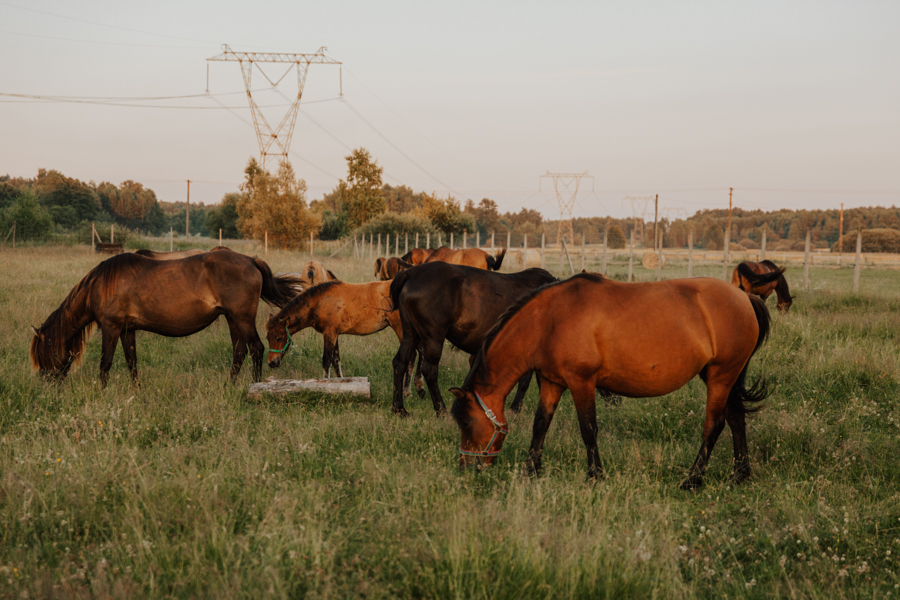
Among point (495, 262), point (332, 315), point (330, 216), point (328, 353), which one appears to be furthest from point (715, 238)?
point (328, 353)

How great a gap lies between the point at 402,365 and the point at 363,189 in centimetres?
5133

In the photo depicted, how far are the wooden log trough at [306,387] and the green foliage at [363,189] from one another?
49874 millimetres

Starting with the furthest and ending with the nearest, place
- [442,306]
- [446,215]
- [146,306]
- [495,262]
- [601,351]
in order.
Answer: [446,215]
[495,262]
[146,306]
[442,306]
[601,351]

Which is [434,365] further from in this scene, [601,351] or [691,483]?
[691,483]

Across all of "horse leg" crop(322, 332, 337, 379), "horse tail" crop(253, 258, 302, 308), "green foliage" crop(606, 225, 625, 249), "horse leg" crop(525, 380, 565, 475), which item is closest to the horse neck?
"horse leg" crop(525, 380, 565, 475)

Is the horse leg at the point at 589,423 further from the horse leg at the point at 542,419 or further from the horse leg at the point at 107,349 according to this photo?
the horse leg at the point at 107,349

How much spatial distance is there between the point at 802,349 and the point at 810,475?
4.08m

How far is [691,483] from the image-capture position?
470 cm

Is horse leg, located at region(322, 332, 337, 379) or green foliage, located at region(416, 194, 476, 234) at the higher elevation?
green foliage, located at region(416, 194, 476, 234)

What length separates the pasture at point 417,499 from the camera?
2.92 m

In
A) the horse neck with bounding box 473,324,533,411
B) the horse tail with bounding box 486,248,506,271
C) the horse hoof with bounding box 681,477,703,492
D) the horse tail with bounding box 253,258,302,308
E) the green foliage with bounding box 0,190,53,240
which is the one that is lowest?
the horse hoof with bounding box 681,477,703,492

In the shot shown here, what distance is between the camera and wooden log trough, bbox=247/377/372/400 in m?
6.73

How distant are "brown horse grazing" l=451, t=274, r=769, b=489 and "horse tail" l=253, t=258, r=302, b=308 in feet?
14.4

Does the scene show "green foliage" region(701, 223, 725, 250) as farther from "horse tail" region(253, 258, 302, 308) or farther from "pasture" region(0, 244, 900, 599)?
"pasture" region(0, 244, 900, 599)
